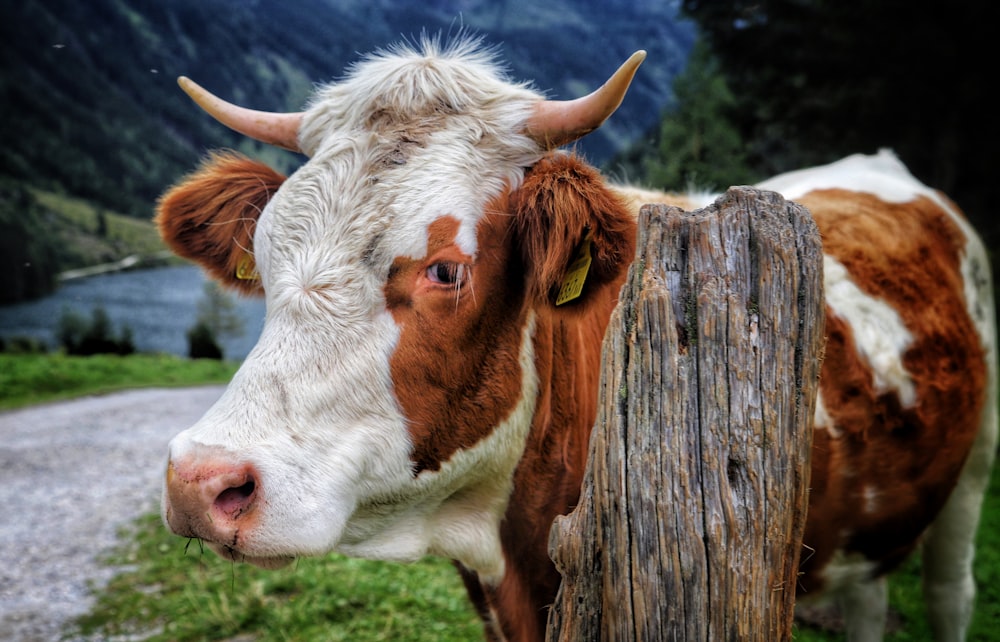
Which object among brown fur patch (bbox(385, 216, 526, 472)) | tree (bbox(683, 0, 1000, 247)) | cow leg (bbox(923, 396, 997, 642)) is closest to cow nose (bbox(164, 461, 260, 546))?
brown fur patch (bbox(385, 216, 526, 472))

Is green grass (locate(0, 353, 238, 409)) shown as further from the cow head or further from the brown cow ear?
the cow head

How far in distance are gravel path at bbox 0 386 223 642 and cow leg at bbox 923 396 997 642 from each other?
4.57 m

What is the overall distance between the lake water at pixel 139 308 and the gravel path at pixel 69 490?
315 centimetres

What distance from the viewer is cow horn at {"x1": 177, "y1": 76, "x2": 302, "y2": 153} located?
2533 millimetres

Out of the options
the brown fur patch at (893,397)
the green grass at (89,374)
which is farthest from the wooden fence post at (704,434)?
the green grass at (89,374)

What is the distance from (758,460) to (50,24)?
696 inches

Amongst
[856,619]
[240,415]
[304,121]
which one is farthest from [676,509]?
[856,619]

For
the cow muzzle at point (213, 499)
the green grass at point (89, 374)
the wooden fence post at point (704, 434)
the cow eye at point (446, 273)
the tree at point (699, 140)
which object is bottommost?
the green grass at point (89, 374)

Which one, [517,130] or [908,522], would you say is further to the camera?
[908,522]

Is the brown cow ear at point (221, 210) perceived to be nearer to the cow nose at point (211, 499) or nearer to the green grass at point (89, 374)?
the cow nose at point (211, 499)

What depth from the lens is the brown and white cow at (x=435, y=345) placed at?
1.83 metres

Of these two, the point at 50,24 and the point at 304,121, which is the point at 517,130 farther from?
the point at 50,24

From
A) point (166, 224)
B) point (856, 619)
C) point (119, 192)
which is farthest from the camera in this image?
point (119, 192)

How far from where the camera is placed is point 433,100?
224 centimetres
